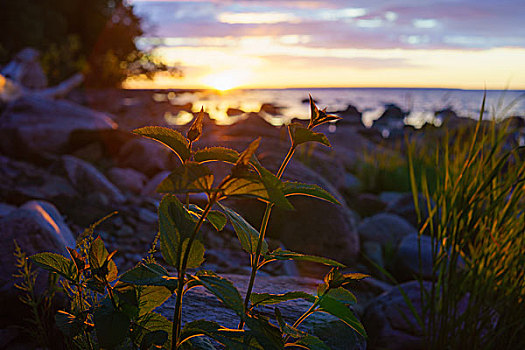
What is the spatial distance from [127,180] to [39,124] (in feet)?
5.80

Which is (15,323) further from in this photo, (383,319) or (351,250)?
(351,250)

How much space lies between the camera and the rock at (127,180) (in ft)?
16.5

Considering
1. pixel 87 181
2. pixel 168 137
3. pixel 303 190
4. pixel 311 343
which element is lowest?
pixel 87 181

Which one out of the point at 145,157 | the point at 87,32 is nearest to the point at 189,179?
the point at 145,157

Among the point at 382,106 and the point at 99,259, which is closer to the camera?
the point at 99,259

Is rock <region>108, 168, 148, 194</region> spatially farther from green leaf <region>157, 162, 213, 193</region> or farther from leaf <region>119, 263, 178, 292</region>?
green leaf <region>157, 162, 213, 193</region>

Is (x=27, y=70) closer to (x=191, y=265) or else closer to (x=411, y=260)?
(x=411, y=260)

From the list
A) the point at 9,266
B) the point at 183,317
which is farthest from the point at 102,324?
the point at 9,266

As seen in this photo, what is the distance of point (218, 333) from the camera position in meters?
0.91

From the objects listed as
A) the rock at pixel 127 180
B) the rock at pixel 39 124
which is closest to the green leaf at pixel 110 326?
the rock at pixel 127 180

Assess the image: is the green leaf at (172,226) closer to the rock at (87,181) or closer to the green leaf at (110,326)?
the green leaf at (110,326)

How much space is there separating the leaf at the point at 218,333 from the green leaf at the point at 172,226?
0.15m

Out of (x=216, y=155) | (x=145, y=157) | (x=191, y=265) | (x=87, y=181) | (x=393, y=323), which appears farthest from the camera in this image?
(x=145, y=157)

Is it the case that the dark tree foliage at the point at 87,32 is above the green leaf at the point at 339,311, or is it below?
above
